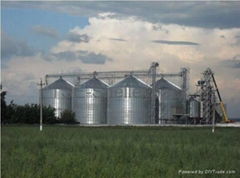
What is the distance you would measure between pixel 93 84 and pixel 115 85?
18.3 feet

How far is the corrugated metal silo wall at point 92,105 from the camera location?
104875 mm

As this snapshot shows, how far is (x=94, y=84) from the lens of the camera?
10819cm

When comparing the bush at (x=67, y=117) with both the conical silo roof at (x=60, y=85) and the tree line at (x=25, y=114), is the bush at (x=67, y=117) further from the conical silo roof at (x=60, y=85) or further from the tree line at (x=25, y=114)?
the conical silo roof at (x=60, y=85)

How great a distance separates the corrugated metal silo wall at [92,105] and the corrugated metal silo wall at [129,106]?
2233 millimetres

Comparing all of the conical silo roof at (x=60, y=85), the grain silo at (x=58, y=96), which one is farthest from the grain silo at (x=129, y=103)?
the conical silo roof at (x=60, y=85)

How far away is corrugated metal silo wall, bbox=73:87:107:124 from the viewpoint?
105m

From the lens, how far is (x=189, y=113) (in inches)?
4422

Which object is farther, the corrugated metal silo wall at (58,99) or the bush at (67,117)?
the corrugated metal silo wall at (58,99)

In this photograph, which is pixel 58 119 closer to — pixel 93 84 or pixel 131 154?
pixel 93 84

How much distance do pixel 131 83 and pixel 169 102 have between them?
10.5 m

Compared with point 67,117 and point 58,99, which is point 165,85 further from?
point 58,99

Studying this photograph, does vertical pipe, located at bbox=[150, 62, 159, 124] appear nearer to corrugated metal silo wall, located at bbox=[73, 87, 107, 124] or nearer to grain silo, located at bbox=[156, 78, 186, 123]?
grain silo, located at bbox=[156, 78, 186, 123]

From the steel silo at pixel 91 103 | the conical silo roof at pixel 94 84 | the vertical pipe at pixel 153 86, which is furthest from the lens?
the conical silo roof at pixel 94 84

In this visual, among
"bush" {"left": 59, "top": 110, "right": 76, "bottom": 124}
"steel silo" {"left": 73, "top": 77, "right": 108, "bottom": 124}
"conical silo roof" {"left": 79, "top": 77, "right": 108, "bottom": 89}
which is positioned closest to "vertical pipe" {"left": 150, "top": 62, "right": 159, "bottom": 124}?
"steel silo" {"left": 73, "top": 77, "right": 108, "bottom": 124}
